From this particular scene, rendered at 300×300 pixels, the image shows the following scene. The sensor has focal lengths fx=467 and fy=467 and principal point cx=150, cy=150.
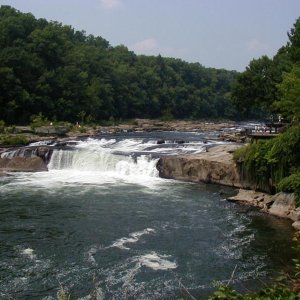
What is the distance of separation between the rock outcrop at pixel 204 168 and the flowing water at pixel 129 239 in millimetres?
1068

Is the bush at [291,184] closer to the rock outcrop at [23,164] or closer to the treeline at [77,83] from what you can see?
the rock outcrop at [23,164]

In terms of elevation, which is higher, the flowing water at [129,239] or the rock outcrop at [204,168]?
the rock outcrop at [204,168]

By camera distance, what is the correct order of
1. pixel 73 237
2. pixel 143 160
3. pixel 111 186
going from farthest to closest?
pixel 143 160 < pixel 111 186 < pixel 73 237

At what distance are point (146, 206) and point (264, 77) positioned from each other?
102ft

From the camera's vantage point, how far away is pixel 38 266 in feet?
49.2

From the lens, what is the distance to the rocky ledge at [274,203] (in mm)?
21109

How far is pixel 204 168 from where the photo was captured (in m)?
30.0

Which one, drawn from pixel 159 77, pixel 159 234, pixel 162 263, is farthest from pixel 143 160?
pixel 159 77

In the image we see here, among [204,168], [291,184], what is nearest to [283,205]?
[291,184]

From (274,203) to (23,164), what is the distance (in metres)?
19.1

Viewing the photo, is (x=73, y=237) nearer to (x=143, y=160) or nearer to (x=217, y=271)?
(x=217, y=271)

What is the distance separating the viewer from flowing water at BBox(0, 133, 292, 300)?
13883 millimetres

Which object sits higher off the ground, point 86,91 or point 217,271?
point 86,91

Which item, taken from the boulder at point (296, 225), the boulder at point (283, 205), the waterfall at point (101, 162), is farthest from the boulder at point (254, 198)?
the waterfall at point (101, 162)
